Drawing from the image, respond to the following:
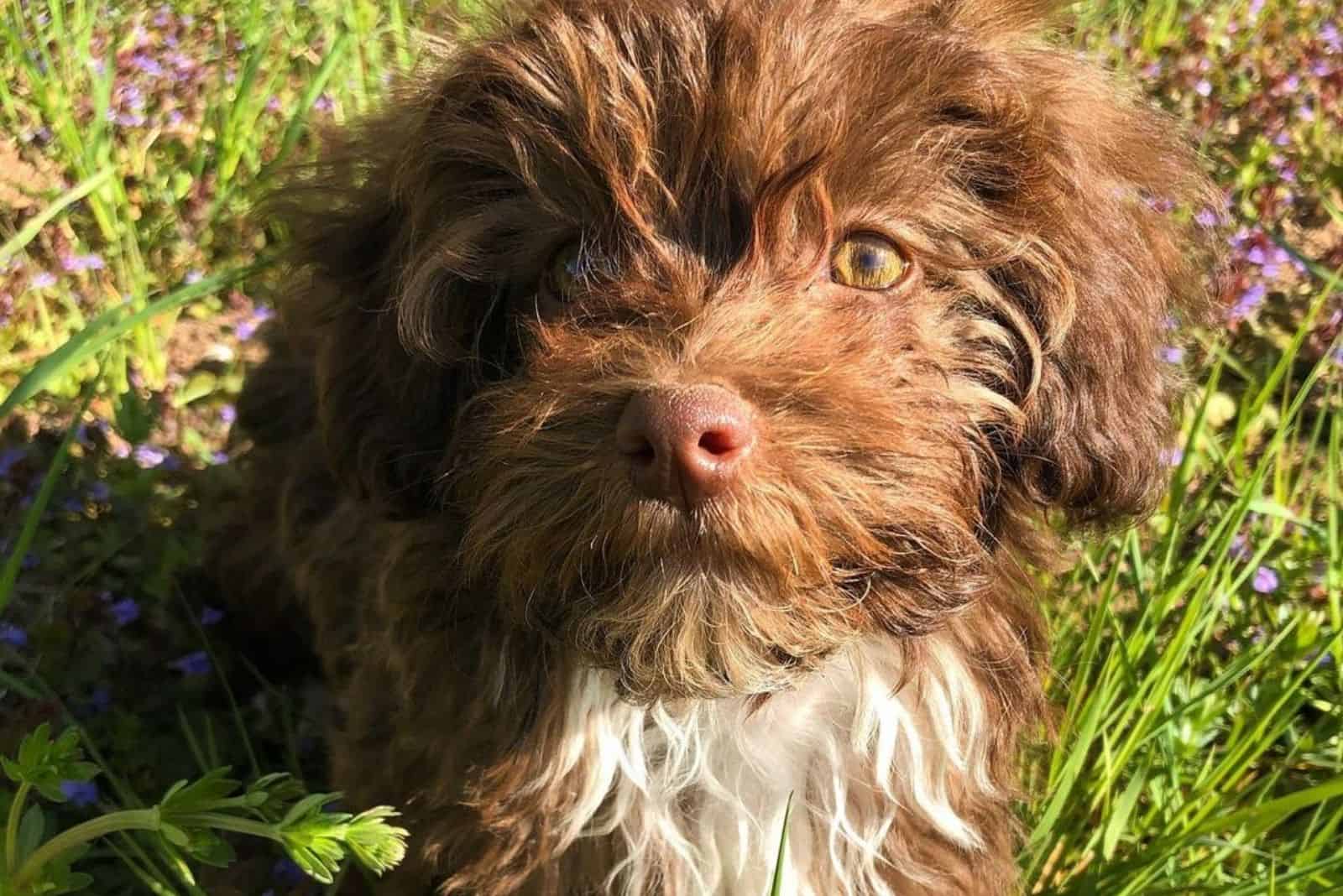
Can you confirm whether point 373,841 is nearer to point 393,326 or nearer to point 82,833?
point 82,833

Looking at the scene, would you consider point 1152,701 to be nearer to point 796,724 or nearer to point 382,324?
point 796,724

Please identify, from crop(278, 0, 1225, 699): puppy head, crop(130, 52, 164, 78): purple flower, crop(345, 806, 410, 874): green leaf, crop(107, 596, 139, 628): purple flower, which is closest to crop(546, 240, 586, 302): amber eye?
crop(278, 0, 1225, 699): puppy head

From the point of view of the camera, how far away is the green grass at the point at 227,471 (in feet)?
7.35

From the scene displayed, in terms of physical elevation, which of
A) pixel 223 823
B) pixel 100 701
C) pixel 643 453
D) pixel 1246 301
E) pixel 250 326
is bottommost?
pixel 100 701

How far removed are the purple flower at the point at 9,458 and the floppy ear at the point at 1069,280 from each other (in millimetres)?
2109

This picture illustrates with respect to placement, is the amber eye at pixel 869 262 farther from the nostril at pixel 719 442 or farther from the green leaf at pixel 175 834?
the green leaf at pixel 175 834

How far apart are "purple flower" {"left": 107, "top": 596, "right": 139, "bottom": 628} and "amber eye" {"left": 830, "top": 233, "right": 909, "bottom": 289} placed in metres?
1.68

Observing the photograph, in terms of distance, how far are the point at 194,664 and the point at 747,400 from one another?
1679 millimetres

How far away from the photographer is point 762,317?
1590 millimetres

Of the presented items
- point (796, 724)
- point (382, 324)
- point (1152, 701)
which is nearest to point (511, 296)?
point (382, 324)

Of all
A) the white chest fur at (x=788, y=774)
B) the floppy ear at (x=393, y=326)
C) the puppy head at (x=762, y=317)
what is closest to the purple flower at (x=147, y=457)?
the floppy ear at (x=393, y=326)

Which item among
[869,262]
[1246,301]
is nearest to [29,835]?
[869,262]

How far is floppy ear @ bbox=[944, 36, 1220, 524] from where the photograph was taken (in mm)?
1691

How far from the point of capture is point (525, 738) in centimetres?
189
